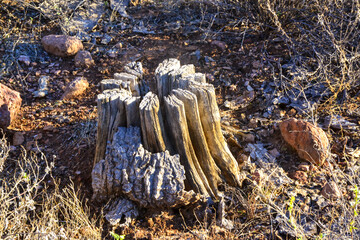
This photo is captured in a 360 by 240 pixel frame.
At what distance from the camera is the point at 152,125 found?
2.95 metres

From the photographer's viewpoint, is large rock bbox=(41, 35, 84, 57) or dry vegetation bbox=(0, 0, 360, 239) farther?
large rock bbox=(41, 35, 84, 57)

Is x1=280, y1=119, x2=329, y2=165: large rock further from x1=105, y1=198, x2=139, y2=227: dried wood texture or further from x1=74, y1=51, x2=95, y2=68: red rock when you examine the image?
x1=74, y1=51, x2=95, y2=68: red rock

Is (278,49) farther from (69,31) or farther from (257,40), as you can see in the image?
(69,31)

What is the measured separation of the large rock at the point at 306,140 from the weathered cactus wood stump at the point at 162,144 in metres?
0.83

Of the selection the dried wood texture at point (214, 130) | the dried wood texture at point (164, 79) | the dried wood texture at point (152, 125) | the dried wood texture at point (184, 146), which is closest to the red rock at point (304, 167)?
the dried wood texture at point (214, 130)

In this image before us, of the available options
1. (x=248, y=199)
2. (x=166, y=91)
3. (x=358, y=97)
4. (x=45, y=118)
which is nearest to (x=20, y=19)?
(x=45, y=118)

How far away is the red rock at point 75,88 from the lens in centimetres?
482

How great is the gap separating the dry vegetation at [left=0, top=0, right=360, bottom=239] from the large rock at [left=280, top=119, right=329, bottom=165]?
0.23 metres

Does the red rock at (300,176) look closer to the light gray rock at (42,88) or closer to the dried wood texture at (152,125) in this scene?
the dried wood texture at (152,125)

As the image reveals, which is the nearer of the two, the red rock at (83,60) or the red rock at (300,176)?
the red rock at (300,176)

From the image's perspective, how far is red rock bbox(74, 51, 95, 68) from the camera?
17.7 feet

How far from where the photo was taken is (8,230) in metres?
2.75

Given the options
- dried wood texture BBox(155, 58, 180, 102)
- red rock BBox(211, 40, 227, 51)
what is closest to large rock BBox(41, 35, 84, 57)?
red rock BBox(211, 40, 227, 51)

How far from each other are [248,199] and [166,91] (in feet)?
4.08
